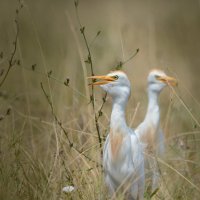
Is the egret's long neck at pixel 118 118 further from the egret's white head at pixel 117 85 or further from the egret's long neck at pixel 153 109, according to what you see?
the egret's long neck at pixel 153 109

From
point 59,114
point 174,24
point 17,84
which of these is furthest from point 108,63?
point 174,24

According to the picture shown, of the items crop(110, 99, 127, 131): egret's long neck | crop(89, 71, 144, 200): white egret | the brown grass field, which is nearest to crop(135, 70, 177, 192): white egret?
the brown grass field

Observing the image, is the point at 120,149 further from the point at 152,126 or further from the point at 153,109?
the point at 153,109

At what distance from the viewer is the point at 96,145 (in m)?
5.35

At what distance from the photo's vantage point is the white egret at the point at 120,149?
17.3 ft

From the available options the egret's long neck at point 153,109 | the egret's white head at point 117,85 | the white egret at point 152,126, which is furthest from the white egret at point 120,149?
the egret's long neck at point 153,109

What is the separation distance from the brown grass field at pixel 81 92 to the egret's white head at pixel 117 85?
14 cm

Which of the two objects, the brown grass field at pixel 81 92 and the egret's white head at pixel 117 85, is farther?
the egret's white head at pixel 117 85

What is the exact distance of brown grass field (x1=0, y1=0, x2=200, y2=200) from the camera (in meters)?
5.09

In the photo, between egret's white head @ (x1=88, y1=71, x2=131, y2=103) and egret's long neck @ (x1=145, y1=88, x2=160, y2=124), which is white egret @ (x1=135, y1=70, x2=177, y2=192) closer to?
egret's long neck @ (x1=145, y1=88, x2=160, y2=124)

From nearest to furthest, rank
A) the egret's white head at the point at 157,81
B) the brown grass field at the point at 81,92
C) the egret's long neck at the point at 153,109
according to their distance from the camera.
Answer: the brown grass field at the point at 81,92 < the egret's long neck at the point at 153,109 < the egret's white head at the point at 157,81

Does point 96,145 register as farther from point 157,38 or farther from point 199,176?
point 157,38

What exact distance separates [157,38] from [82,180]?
790 centimetres

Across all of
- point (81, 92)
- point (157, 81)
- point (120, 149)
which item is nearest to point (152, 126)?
point (157, 81)
